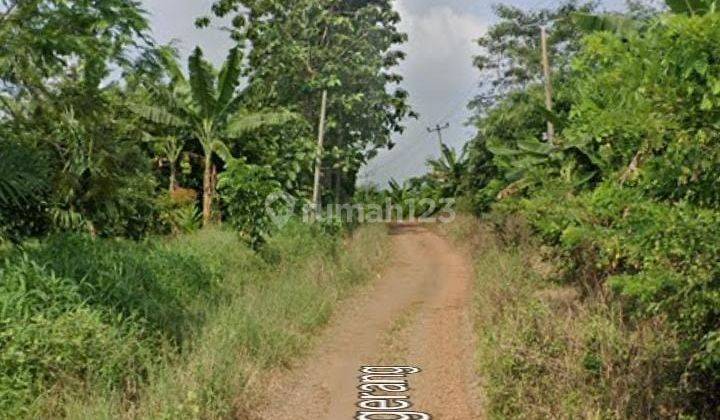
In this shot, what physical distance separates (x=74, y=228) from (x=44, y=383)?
487 cm

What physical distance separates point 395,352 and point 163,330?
2594 millimetres

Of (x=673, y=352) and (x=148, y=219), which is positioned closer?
(x=673, y=352)

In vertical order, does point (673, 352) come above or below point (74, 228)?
below

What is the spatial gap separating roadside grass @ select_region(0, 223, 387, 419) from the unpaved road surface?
290 mm

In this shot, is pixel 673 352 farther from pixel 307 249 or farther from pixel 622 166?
pixel 307 249

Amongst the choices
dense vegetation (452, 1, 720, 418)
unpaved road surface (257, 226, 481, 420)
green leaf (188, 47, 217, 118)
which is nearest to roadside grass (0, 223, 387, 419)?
unpaved road surface (257, 226, 481, 420)

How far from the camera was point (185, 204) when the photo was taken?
15227 mm

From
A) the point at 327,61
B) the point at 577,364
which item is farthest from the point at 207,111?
the point at 577,364

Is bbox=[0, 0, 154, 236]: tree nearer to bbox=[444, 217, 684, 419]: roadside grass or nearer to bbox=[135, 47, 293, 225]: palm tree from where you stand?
bbox=[444, 217, 684, 419]: roadside grass

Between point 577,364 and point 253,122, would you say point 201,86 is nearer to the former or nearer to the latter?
point 253,122

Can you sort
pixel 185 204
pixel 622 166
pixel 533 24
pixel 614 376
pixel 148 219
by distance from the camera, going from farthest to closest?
A: pixel 533 24 < pixel 185 204 < pixel 148 219 < pixel 622 166 < pixel 614 376

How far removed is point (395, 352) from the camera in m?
7.54

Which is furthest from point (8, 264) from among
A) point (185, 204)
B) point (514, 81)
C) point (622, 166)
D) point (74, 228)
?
point (514, 81)

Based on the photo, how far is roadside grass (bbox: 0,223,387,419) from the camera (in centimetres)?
502
